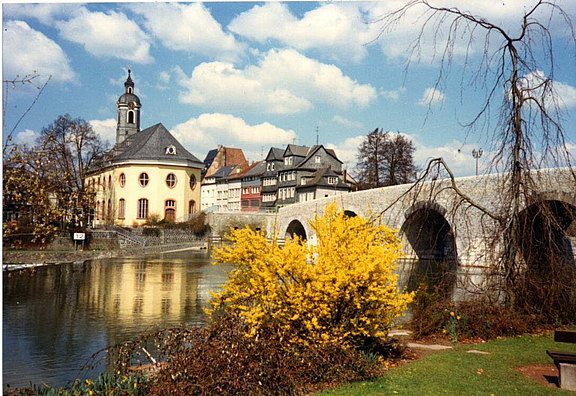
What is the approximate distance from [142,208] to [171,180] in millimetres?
3120

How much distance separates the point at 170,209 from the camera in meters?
41.7

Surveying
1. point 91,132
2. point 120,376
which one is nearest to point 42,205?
point 120,376

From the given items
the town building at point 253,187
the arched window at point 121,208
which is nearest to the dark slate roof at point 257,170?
the town building at point 253,187

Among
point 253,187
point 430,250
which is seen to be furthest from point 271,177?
point 430,250

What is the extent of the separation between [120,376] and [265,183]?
4754cm

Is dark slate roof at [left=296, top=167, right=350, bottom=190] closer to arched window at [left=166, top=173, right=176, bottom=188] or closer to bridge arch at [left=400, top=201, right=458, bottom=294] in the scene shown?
arched window at [left=166, top=173, right=176, bottom=188]

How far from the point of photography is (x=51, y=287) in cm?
1561

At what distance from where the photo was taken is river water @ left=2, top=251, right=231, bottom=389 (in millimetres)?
7484

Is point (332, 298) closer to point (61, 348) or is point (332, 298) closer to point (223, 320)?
point (223, 320)

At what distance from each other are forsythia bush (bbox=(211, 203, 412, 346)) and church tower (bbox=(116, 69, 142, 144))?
43369mm

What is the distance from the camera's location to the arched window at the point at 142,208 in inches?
1598

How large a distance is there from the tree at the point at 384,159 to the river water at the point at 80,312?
21.8m

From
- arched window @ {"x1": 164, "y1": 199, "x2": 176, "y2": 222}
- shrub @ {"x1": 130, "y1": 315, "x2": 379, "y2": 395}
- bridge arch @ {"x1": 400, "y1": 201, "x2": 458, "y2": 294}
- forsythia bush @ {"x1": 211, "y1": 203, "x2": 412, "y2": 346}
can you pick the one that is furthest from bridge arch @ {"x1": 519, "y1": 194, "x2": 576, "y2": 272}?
arched window @ {"x1": 164, "y1": 199, "x2": 176, "y2": 222}

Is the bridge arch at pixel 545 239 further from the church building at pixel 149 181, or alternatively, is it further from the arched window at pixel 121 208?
the arched window at pixel 121 208
